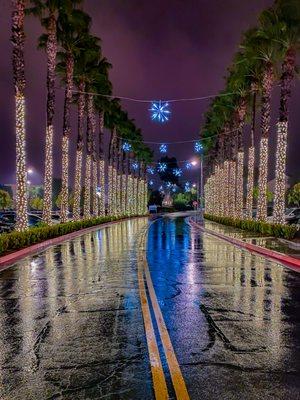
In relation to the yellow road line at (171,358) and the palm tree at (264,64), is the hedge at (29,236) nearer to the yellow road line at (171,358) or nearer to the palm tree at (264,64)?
the yellow road line at (171,358)

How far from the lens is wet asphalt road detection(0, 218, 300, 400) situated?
18.1 ft

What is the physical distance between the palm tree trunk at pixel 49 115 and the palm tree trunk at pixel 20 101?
700cm

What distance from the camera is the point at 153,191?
167m

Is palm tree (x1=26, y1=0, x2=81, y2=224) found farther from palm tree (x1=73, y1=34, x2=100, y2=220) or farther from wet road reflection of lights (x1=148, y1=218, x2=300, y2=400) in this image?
wet road reflection of lights (x1=148, y1=218, x2=300, y2=400)

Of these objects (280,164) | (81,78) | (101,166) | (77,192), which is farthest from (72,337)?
(101,166)

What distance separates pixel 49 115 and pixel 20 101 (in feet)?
25.4

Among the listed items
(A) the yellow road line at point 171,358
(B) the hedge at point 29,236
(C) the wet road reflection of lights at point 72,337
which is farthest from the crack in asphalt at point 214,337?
(B) the hedge at point 29,236

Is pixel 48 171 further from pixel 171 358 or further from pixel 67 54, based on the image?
pixel 171 358

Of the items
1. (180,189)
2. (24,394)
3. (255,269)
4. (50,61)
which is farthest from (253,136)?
(180,189)

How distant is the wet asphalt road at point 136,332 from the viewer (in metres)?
5.51

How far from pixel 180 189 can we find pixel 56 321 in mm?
175730

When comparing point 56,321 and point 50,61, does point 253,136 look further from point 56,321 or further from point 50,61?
point 56,321

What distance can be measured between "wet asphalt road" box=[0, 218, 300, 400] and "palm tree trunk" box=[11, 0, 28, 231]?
10.0m

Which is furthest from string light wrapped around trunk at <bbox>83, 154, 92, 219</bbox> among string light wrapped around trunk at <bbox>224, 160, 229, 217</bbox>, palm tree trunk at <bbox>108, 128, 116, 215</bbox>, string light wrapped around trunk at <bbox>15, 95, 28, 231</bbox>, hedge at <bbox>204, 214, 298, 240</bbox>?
string light wrapped around trunk at <bbox>15, 95, 28, 231</bbox>
